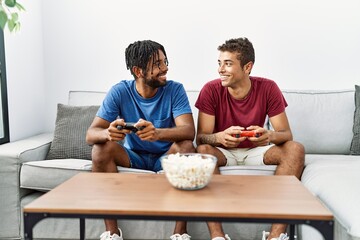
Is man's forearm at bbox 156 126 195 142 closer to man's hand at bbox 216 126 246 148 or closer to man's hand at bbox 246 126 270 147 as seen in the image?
man's hand at bbox 216 126 246 148

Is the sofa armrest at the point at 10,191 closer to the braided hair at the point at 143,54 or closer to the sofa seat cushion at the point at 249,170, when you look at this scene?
the braided hair at the point at 143,54

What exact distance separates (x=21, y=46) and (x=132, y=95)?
1.06m

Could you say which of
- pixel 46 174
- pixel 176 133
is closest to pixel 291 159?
pixel 176 133

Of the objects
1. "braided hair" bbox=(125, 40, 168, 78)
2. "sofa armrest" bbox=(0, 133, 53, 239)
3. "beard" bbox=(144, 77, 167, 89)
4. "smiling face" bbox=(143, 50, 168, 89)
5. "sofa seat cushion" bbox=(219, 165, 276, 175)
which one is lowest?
"sofa armrest" bbox=(0, 133, 53, 239)

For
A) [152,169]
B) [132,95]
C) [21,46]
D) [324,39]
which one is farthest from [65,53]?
[324,39]

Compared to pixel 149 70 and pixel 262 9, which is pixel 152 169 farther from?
pixel 262 9

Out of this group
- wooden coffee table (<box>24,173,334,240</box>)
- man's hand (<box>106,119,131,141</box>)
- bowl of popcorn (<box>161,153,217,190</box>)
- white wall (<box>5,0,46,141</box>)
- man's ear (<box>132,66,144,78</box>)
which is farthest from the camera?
white wall (<box>5,0,46,141</box>)

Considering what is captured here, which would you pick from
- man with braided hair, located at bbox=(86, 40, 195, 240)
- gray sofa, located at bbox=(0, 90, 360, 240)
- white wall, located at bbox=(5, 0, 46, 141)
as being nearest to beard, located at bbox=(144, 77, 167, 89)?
man with braided hair, located at bbox=(86, 40, 195, 240)

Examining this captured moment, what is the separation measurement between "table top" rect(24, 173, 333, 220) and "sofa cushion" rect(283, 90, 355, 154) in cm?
104

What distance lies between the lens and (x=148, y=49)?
223cm

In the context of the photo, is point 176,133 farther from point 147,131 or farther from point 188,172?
point 188,172

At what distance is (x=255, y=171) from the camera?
6.88 feet

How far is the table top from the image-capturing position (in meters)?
1.23

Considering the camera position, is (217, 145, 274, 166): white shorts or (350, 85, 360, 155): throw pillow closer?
(217, 145, 274, 166): white shorts
